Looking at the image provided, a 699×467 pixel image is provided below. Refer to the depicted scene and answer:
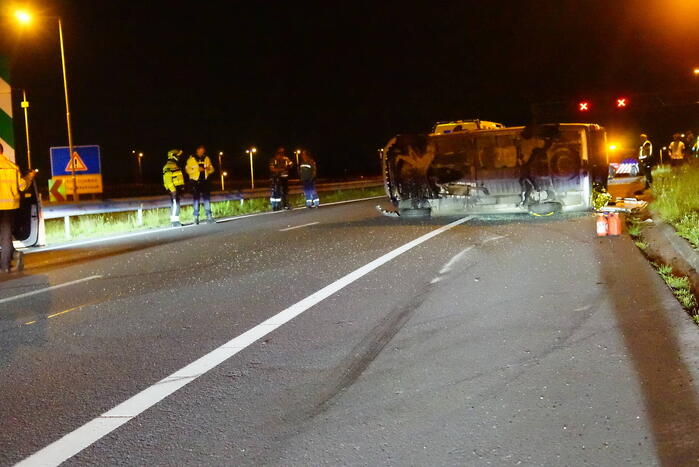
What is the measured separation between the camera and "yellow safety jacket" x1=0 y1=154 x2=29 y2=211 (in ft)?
34.2

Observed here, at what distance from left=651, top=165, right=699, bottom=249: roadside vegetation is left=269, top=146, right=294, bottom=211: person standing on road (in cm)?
1023

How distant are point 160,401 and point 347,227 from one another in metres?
11.2

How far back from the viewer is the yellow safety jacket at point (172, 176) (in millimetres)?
18125

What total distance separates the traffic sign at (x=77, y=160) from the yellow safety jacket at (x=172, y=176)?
3259 millimetres

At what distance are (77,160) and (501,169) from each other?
11394 mm

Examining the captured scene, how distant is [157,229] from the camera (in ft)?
59.7

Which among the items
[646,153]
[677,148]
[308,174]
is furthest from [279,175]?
[677,148]

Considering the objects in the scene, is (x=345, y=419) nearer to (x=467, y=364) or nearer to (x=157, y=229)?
(x=467, y=364)

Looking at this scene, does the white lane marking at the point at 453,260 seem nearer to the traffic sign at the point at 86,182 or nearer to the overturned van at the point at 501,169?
the overturned van at the point at 501,169

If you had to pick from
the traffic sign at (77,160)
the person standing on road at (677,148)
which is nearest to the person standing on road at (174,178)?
the traffic sign at (77,160)

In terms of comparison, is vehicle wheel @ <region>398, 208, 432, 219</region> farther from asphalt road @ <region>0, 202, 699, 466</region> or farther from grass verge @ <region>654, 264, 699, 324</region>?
grass verge @ <region>654, 264, 699, 324</region>

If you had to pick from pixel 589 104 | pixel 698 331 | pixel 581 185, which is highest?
pixel 589 104

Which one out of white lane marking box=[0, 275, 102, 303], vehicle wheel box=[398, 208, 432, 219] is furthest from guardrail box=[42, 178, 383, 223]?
vehicle wheel box=[398, 208, 432, 219]

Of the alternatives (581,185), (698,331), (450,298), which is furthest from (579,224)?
(698,331)
